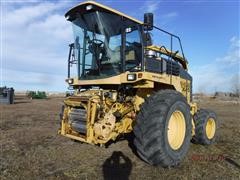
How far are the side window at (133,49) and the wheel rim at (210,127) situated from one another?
3.88m

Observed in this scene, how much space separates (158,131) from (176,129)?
4.44 feet

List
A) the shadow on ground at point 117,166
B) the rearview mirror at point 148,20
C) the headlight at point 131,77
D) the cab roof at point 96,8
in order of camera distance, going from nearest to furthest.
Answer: the shadow on ground at point 117,166, the headlight at point 131,77, the cab roof at point 96,8, the rearview mirror at point 148,20

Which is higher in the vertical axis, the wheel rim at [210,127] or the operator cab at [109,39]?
the operator cab at [109,39]

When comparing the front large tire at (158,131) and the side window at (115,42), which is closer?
the front large tire at (158,131)

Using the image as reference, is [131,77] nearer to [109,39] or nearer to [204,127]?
[109,39]

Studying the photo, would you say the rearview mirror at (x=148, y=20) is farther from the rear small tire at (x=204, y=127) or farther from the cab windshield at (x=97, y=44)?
the rear small tire at (x=204, y=127)

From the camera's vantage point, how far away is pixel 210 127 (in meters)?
10.2

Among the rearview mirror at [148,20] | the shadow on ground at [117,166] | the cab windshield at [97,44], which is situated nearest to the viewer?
the shadow on ground at [117,166]

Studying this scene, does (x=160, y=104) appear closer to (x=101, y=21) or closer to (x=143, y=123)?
(x=143, y=123)

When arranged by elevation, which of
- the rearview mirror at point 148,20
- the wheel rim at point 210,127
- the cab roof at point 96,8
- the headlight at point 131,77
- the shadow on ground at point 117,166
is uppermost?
the cab roof at point 96,8

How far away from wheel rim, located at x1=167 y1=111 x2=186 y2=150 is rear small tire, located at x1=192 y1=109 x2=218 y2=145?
188 cm

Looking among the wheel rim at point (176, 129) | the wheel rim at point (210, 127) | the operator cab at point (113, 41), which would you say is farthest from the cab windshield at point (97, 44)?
the wheel rim at point (210, 127)

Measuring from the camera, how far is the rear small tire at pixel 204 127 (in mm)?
9383

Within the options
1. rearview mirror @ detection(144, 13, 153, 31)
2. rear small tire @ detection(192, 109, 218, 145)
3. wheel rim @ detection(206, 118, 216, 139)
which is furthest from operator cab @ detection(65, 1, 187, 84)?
wheel rim @ detection(206, 118, 216, 139)
